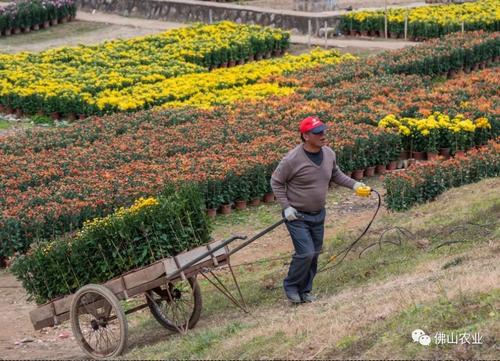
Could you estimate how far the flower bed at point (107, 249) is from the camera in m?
10.8

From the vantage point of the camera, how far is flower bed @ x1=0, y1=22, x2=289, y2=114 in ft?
81.7

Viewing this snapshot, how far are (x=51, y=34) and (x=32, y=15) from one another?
1006 millimetres

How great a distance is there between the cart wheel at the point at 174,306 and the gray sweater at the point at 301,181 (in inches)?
45.0

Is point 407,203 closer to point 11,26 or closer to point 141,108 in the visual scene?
point 141,108

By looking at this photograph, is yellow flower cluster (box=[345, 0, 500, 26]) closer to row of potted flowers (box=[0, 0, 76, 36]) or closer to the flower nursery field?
the flower nursery field

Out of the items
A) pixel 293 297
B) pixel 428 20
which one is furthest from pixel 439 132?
pixel 428 20

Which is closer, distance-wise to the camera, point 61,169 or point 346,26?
point 61,169

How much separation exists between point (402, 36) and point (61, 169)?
17.9 m

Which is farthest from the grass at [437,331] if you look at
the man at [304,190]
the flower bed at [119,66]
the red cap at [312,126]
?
the flower bed at [119,66]

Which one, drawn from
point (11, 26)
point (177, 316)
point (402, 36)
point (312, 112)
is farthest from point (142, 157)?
point (11, 26)

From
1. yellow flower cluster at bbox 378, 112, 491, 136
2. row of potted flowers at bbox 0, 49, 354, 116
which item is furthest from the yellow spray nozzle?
row of potted flowers at bbox 0, 49, 354, 116

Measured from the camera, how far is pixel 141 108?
942 inches

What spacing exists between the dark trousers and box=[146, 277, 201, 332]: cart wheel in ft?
2.80

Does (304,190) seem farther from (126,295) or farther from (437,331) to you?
(437,331)
